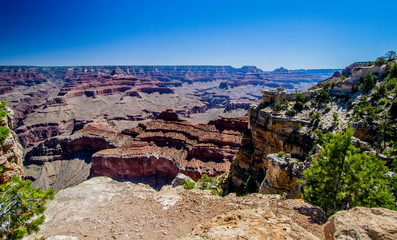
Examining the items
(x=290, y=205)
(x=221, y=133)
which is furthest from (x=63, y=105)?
(x=290, y=205)

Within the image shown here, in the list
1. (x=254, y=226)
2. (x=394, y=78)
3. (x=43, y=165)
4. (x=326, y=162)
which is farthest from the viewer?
(x=43, y=165)

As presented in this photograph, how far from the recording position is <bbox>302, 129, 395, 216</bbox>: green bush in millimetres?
9986

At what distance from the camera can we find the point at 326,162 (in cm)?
1162

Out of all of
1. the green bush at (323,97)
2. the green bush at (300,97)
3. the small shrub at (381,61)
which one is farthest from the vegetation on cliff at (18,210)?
the small shrub at (381,61)

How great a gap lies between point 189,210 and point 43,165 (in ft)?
221

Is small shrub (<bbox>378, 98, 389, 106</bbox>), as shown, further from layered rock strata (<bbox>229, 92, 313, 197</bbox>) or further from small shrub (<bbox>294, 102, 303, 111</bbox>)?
small shrub (<bbox>294, 102, 303, 111</bbox>)

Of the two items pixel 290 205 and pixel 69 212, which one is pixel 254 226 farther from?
pixel 69 212

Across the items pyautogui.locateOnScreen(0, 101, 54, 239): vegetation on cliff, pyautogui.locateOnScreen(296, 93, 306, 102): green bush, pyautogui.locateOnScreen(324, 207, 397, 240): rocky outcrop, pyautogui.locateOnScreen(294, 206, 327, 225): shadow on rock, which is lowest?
pyautogui.locateOnScreen(294, 206, 327, 225): shadow on rock

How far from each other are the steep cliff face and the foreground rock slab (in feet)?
21.3

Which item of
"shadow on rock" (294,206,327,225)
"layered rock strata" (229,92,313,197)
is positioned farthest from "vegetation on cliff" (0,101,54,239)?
"layered rock strata" (229,92,313,197)

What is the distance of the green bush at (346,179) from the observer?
393 inches

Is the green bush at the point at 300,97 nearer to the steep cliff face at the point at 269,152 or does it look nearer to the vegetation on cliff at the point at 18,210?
the steep cliff face at the point at 269,152

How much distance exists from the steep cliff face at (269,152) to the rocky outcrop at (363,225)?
446 inches

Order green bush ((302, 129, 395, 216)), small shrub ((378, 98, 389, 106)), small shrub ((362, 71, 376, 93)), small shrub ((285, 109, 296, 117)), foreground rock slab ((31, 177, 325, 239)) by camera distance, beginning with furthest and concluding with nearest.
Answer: small shrub ((285, 109, 296, 117)), small shrub ((362, 71, 376, 93)), small shrub ((378, 98, 389, 106)), green bush ((302, 129, 395, 216)), foreground rock slab ((31, 177, 325, 239))
